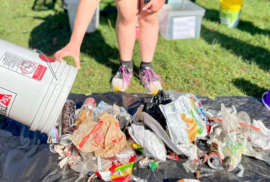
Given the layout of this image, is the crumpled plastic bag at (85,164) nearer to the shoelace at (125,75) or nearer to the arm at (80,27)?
the arm at (80,27)

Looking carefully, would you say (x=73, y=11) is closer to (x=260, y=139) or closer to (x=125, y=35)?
(x=125, y=35)

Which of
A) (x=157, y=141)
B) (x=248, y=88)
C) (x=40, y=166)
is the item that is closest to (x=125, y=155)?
(x=157, y=141)

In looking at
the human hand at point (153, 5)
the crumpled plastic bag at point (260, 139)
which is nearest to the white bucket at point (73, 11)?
the human hand at point (153, 5)

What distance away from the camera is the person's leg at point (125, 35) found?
1871 millimetres

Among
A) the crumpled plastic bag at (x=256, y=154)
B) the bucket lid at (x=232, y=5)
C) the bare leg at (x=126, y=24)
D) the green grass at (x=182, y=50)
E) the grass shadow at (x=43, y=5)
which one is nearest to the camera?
the crumpled plastic bag at (x=256, y=154)

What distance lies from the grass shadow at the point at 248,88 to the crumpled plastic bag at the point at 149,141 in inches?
45.3

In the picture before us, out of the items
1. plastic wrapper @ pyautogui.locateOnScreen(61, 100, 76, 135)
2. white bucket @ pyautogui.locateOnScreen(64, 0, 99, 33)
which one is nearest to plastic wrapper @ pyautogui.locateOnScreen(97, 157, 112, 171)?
plastic wrapper @ pyautogui.locateOnScreen(61, 100, 76, 135)

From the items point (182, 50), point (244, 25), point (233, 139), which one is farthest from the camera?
point (244, 25)

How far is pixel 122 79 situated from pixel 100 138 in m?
0.90

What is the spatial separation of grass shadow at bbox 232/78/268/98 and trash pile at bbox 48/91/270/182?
0.61 metres

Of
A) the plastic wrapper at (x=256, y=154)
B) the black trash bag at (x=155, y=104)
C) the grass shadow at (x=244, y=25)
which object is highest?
the black trash bag at (x=155, y=104)

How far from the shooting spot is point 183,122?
4.76 ft

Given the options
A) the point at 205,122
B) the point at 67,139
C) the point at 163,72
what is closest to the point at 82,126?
the point at 67,139

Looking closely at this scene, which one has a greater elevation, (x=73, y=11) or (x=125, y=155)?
(x=73, y=11)
